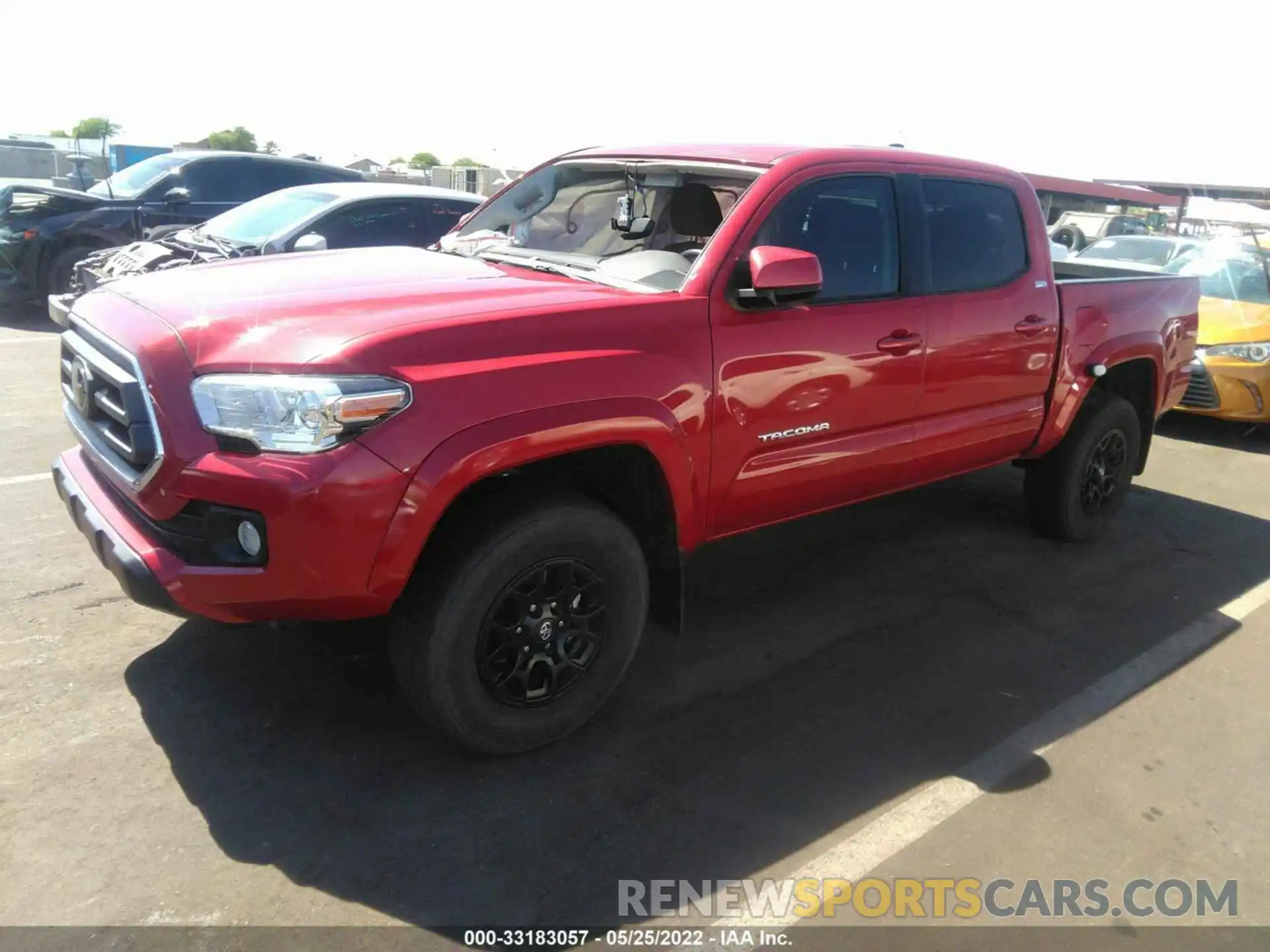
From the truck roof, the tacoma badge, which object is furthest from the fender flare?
the truck roof

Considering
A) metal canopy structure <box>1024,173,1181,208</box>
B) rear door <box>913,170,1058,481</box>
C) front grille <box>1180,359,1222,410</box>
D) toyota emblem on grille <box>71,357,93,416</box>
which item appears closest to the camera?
toyota emblem on grille <box>71,357,93,416</box>

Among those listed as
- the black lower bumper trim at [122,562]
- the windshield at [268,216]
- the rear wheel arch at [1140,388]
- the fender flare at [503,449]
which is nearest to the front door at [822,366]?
the fender flare at [503,449]


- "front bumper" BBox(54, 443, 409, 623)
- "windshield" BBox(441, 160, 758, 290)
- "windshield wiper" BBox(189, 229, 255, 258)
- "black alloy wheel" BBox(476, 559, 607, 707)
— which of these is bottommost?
"black alloy wheel" BBox(476, 559, 607, 707)

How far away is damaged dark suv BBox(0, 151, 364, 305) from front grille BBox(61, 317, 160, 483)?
7.19m

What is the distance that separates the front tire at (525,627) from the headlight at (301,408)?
0.50m

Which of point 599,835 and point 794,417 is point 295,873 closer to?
point 599,835

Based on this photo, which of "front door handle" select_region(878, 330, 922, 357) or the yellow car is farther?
the yellow car

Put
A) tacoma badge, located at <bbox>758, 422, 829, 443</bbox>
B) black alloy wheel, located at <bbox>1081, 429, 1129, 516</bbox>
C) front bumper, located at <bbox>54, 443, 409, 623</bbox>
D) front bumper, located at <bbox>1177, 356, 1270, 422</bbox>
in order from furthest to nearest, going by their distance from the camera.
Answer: front bumper, located at <bbox>1177, 356, 1270, 422</bbox>
black alloy wheel, located at <bbox>1081, 429, 1129, 516</bbox>
tacoma badge, located at <bbox>758, 422, 829, 443</bbox>
front bumper, located at <bbox>54, 443, 409, 623</bbox>

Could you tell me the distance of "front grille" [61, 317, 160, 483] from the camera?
2709 millimetres

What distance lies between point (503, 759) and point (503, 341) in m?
1.34

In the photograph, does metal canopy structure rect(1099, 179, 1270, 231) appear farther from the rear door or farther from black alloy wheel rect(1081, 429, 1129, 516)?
the rear door

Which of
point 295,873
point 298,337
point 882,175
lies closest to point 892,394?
point 882,175

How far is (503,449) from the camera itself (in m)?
2.71

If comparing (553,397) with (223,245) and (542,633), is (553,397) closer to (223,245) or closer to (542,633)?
(542,633)
